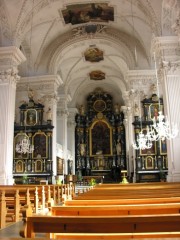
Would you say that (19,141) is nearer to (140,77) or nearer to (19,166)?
(19,166)

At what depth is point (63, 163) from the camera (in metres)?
20.8

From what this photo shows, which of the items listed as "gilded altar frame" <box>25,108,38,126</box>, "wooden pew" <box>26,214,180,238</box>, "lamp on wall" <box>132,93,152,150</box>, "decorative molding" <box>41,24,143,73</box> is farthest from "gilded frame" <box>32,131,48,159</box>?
"wooden pew" <box>26,214,180,238</box>

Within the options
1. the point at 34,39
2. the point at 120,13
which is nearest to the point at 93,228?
the point at 120,13

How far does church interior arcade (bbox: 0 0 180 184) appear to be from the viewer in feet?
39.1

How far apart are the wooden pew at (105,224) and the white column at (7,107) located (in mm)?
10105

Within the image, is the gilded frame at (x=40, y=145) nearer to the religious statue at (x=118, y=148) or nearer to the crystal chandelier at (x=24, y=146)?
the crystal chandelier at (x=24, y=146)

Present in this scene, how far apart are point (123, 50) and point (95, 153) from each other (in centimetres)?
1200

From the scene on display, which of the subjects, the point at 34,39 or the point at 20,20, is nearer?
the point at 20,20

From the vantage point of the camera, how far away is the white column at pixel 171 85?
35.4 feet

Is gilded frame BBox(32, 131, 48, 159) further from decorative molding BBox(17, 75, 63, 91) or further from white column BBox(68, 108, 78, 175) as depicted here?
white column BBox(68, 108, 78, 175)

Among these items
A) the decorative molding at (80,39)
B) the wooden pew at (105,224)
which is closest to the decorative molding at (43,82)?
the decorative molding at (80,39)

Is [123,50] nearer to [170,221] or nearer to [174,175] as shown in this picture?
[174,175]

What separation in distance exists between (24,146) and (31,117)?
2.27 meters

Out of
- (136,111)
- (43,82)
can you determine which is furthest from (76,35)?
(136,111)
